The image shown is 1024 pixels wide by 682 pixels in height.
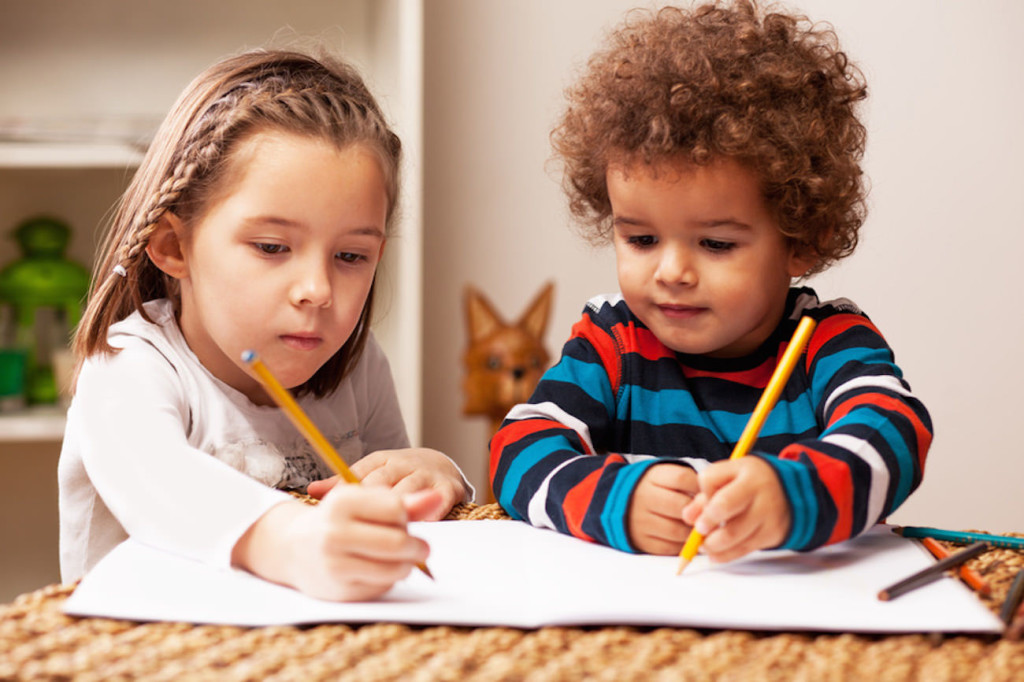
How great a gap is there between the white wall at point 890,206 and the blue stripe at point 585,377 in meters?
1.11

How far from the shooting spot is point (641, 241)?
75 centimetres

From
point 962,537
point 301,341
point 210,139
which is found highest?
point 210,139

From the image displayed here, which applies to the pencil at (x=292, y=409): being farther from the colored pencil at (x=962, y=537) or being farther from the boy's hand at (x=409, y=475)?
the colored pencil at (x=962, y=537)

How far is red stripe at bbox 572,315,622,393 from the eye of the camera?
0.82 meters

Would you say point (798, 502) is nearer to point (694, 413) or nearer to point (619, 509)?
point (619, 509)

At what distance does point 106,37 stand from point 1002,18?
1.63 metres

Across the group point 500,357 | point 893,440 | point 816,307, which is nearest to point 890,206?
point 500,357

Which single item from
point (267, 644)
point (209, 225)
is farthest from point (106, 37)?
point (267, 644)

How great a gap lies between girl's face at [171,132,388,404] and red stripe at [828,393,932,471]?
36 centimetres

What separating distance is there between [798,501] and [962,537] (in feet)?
0.49

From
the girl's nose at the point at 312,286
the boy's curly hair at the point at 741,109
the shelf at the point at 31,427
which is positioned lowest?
the shelf at the point at 31,427

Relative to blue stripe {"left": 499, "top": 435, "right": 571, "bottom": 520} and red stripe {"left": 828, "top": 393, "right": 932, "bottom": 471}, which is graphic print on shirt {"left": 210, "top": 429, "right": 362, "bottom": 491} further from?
red stripe {"left": 828, "top": 393, "right": 932, "bottom": 471}

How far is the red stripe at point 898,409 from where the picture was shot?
625mm

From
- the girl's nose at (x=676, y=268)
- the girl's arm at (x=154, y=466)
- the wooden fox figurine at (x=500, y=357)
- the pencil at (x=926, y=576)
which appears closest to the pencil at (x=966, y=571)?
the pencil at (x=926, y=576)
